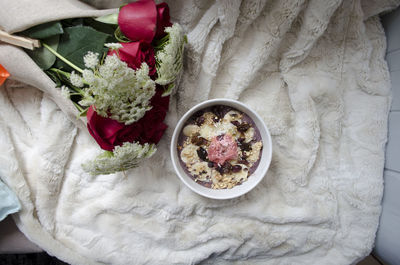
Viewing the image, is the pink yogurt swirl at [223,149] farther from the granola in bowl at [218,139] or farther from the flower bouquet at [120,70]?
the flower bouquet at [120,70]

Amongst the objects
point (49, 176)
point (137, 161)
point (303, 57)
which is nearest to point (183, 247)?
point (137, 161)

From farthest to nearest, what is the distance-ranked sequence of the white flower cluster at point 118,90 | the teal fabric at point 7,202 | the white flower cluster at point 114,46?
the teal fabric at point 7,202, the white flower cluster at point 114,46, the white flower cluster at point 118,90

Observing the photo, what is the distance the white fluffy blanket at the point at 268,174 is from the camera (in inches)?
31.3

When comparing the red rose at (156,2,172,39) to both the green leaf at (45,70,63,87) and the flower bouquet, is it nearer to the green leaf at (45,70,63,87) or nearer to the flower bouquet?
the flower bouquet

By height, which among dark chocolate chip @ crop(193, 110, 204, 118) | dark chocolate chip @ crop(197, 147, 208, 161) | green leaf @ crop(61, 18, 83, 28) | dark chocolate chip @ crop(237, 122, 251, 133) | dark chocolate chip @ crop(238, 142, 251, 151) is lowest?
dark chocolate chip @ crop(197, 147, 208, 161)

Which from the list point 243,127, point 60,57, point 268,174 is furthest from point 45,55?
point 268,174

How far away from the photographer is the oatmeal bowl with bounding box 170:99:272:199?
2.57 feet

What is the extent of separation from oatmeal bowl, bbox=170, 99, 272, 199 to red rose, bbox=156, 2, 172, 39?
0.22m

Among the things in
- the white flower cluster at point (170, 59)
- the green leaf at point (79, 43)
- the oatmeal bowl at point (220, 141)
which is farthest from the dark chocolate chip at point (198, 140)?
the green leaf at point (79, 43)

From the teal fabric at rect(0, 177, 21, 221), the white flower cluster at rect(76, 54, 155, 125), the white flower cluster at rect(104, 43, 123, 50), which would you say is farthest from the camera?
the teal fabric at rect(0, 177, 21, 221)

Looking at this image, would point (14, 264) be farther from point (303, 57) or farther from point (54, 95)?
point (303, 57)

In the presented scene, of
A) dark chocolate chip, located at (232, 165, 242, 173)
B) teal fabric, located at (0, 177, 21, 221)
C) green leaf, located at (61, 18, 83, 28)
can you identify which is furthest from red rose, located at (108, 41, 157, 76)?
teal fabric, located at (0, 177, 21, 221)

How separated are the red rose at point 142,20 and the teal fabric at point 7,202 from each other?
53cm

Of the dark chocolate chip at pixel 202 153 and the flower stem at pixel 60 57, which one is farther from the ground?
the flower stem at pixel 60 57
